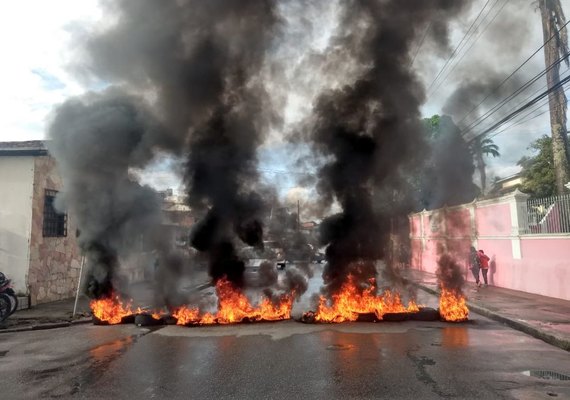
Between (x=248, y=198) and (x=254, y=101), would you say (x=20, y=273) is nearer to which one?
(x=248, y=198)

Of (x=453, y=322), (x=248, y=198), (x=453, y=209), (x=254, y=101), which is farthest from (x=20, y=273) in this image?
(x=453, y=209)

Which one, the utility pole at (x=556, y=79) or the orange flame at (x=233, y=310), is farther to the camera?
the utility pole at (x=556, y=79)

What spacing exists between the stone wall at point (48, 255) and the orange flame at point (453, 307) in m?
11.0

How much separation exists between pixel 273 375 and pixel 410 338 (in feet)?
10.5

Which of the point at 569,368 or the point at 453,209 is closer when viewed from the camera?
the point at 569,368

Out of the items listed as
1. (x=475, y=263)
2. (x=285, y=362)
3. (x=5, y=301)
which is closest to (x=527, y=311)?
(x=475, y=263)

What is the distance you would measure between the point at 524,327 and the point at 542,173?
1977 centimetres

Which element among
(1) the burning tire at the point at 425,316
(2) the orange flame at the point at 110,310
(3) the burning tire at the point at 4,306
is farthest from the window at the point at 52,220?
(1) the burning tire at the point at 425,316

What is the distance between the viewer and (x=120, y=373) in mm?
6004

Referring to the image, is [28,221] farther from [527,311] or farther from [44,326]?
[527,311]

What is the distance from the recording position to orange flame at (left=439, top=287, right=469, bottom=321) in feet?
31.4

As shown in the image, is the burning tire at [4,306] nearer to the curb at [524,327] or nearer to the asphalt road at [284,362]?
the asphalt road at [284,362]

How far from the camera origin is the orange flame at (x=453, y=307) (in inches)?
376

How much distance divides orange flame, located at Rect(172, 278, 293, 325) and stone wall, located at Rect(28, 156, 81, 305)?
17.4 ft
